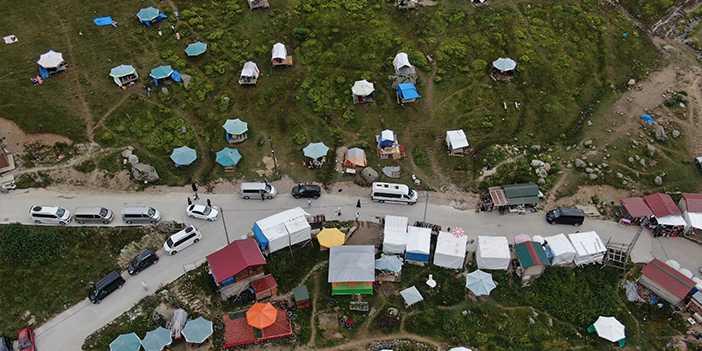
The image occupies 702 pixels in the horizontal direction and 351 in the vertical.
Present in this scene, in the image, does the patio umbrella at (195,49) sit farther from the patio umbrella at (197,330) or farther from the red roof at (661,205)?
the red roof at (661,205)

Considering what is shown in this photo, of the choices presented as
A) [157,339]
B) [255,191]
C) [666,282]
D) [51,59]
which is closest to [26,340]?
[157,339]

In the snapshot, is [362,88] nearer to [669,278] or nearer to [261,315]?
[261,315]

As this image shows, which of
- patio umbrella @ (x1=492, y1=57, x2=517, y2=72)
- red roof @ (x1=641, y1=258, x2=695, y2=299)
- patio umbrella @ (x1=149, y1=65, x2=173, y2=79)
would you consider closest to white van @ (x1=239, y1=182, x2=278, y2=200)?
patio umbrella @ (x1=149, y1=65, x2=173, y2=79)

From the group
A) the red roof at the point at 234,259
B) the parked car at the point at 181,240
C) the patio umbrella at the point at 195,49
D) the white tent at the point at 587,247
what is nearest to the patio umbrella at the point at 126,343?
the red roof at the point at 234,259

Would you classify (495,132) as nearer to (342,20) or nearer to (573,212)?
(573,212)

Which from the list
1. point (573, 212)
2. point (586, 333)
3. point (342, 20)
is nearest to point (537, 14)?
point (342, 20)

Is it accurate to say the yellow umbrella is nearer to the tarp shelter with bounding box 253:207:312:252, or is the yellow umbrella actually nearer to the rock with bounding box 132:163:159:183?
the tarp shelter with bounding box 253:207:312:252
